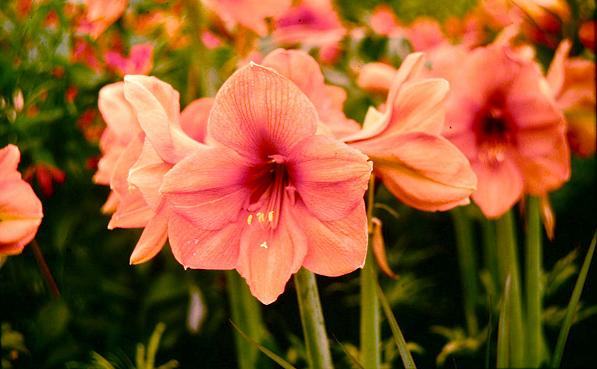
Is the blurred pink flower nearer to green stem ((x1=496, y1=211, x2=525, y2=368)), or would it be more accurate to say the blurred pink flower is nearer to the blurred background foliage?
the blurred background foliage

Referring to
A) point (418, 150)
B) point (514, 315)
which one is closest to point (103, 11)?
point (418, 150)

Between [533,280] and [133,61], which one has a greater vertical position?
[133,61]

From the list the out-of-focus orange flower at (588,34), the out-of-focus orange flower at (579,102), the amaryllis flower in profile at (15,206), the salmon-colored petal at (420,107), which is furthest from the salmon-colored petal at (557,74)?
the amaryllis flower in profile at (15,206)

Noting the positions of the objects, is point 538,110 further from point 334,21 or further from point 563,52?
point 334,21

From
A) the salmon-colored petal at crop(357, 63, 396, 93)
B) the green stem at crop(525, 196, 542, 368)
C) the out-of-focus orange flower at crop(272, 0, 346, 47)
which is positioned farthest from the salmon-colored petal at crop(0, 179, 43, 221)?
the out-of-focus orange flower at crop(272, 0, 346, 47)

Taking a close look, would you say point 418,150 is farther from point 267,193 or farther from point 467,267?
point 467,267

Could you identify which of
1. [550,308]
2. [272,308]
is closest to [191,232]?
[272,308]
